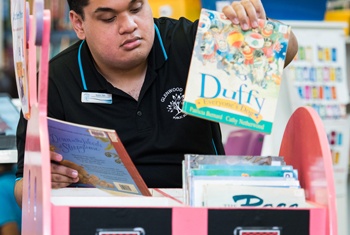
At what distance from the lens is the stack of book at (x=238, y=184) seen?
172cm

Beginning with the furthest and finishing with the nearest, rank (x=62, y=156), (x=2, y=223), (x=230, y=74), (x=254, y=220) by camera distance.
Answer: (x=2, y=223) < (x=62, y=156) < (x=230, y=74) < (x=254, y=220)

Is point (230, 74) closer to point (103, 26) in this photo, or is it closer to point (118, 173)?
point (118, 173)

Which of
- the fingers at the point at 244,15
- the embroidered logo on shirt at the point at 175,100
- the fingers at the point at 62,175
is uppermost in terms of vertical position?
the fingers at the point at 244,15

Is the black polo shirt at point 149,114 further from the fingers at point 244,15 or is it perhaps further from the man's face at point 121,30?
the fingers at point 244,15

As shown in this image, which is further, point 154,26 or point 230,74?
point 154,26

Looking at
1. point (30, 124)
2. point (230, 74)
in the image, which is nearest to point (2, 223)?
point (30, 124)

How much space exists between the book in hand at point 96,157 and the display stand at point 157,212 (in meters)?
0.11

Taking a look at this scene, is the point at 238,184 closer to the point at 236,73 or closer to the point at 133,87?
the point at 236,73

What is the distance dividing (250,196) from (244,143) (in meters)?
1.60

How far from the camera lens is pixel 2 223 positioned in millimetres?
3828

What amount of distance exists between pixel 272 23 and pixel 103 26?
56 cm

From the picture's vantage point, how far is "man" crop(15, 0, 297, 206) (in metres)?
2.24

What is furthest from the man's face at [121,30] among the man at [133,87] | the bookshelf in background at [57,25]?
the bookshelf in background at [57,25]

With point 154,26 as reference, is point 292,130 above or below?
below
